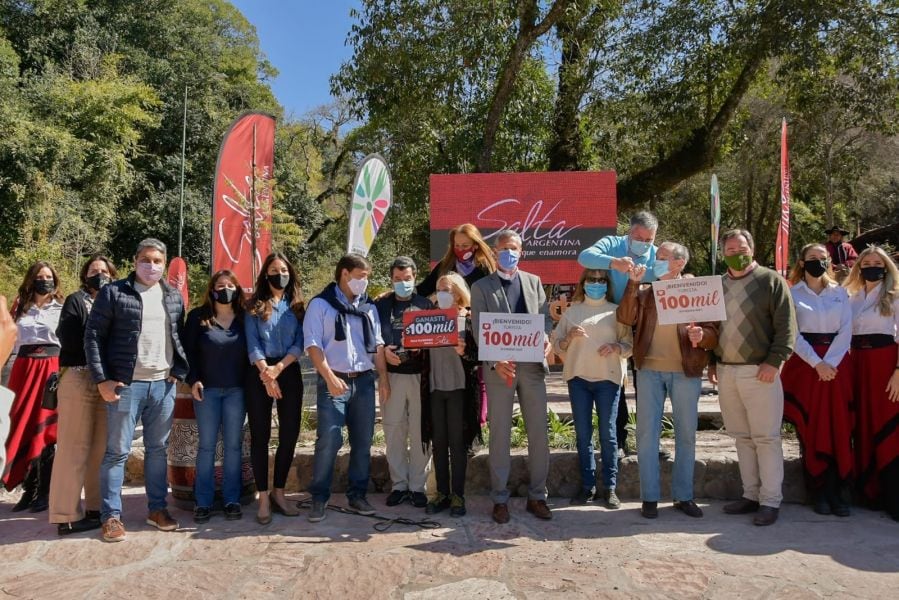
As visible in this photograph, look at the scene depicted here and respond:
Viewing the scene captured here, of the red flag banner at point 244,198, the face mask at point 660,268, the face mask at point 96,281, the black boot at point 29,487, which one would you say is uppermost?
the red flag banner at point 244,198

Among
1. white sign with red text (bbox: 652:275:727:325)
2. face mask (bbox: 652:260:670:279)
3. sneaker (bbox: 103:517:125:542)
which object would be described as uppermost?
face mask (bbox: 652:260:670:279)

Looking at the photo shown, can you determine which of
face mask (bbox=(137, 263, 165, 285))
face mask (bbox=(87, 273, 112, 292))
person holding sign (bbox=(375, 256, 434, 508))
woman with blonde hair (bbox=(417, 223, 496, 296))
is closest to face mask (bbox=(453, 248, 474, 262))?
woman with blonde hair (bbox=(417, 223, 496, 296))

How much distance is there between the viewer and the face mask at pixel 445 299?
184 inches

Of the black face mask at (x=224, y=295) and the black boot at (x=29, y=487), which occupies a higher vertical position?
the black face mask at (x=224, y=295)

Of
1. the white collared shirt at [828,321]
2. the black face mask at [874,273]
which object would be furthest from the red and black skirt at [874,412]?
the black face mask at [874,273]

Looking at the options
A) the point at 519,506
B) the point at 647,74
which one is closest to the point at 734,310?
the point at 519,506

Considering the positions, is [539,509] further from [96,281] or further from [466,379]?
[96,281]

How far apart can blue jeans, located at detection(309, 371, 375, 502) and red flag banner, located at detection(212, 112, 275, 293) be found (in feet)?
5.57

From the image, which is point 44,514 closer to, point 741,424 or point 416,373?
point 416,373

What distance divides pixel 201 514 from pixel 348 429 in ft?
3.74

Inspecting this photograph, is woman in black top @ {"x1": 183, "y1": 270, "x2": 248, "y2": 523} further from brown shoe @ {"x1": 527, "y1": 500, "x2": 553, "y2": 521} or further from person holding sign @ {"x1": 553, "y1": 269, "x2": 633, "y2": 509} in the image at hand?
person holding sign @ {"x1": 553, "y1": 269, "x2": 633, "y2": 509}

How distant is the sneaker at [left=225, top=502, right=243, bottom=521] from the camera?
15.1 feet

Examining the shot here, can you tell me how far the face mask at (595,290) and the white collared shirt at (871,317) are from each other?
1786 mm

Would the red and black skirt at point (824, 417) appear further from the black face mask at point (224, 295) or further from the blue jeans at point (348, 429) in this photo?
the black face mask at point (224, 295)
